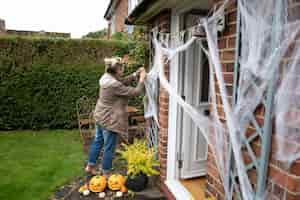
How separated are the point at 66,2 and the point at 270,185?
625 inches

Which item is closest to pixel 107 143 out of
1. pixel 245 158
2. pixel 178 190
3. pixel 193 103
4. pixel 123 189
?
pixel 123 189

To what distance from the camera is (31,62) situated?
6305 millimetres

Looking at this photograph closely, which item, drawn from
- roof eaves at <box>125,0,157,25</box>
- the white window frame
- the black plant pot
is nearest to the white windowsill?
the white window frame

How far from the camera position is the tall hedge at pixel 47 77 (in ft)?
20.4

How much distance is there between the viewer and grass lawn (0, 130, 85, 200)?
11.5 feet

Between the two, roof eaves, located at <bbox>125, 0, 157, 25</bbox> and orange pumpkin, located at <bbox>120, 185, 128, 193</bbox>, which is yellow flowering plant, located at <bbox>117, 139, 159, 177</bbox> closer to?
orange pumpkin, located at <bbox>120, 185, 128, 193</bbox>

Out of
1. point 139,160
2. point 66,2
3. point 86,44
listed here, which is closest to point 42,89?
point 86,44

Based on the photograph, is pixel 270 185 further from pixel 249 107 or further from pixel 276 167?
pixel 249 107

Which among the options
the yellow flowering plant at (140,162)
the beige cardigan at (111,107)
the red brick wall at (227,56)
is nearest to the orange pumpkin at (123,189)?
the yellow flowering plant at (140,162)

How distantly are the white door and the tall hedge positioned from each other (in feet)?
13.1

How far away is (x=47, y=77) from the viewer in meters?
6.45

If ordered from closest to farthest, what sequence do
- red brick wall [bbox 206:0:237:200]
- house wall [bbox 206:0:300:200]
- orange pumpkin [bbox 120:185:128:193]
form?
house wall [bbox 206:0:300:200] → red brick wall [bbox 206:0:237:200] → orange pumpkin [bbox 120:185:128:193]

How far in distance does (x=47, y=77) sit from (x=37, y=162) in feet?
8.84

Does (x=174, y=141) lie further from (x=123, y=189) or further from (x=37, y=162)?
(x=37, y=162)
